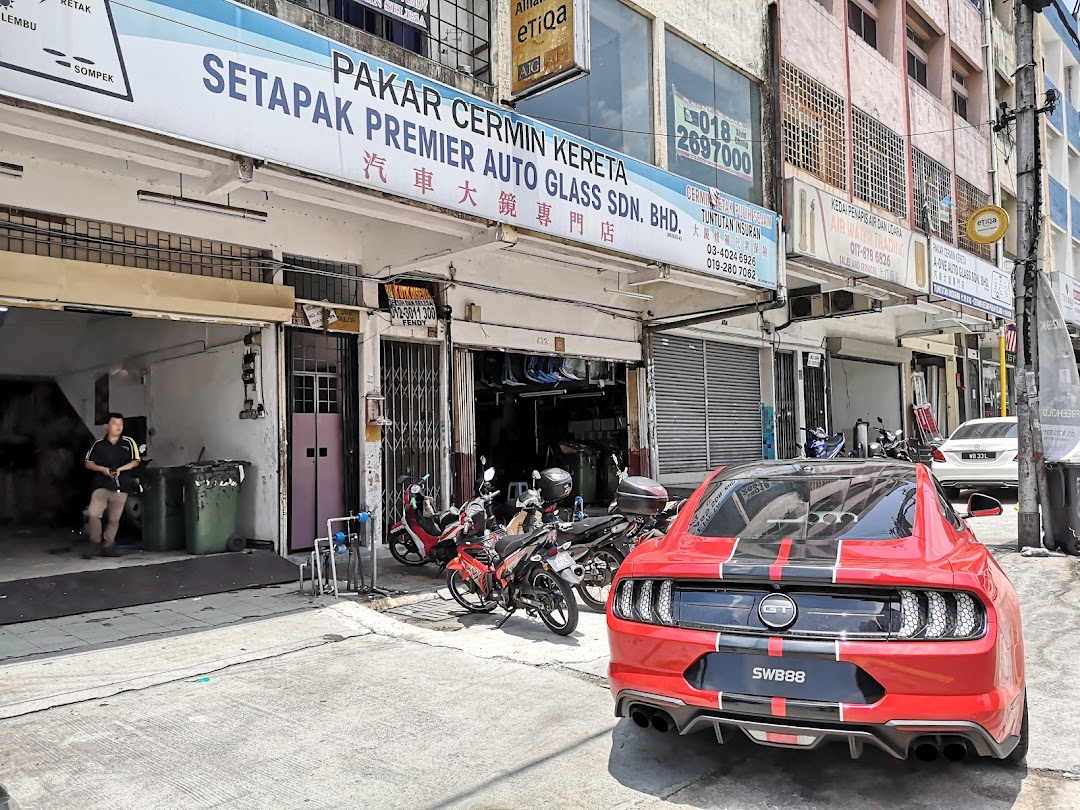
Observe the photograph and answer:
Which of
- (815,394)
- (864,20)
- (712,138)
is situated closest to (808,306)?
(815,394)

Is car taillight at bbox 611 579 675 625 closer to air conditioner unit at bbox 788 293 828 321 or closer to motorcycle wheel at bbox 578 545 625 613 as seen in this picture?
motorcycle wheel at bbox 578 545 625 613

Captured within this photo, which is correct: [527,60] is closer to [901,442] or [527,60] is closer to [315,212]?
[315,212]

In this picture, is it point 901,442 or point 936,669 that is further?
point 901,442

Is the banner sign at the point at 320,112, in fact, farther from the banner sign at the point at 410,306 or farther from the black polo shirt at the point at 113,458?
the black polo shirt at the point at 113,458

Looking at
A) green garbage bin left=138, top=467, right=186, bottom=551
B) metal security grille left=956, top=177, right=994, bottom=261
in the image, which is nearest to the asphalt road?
green garbage bin left=138, top=467, right=186, bottom=551

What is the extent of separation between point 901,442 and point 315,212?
45.5 feet

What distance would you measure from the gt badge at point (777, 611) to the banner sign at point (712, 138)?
376 inches

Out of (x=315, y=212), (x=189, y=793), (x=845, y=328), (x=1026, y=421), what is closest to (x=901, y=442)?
(x=845, y=328)

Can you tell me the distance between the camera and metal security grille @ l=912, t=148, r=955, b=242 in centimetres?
1783

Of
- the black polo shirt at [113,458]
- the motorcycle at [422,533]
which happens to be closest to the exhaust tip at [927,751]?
the motorcycle at [422,533]

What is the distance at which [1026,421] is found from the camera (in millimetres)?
9844

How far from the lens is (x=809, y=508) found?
4070 millimetres

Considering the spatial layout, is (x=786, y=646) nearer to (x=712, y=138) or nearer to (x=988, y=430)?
(x=712, y=138)

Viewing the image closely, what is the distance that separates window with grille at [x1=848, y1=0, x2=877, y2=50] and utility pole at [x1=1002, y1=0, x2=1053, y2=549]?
7346 millimetres
